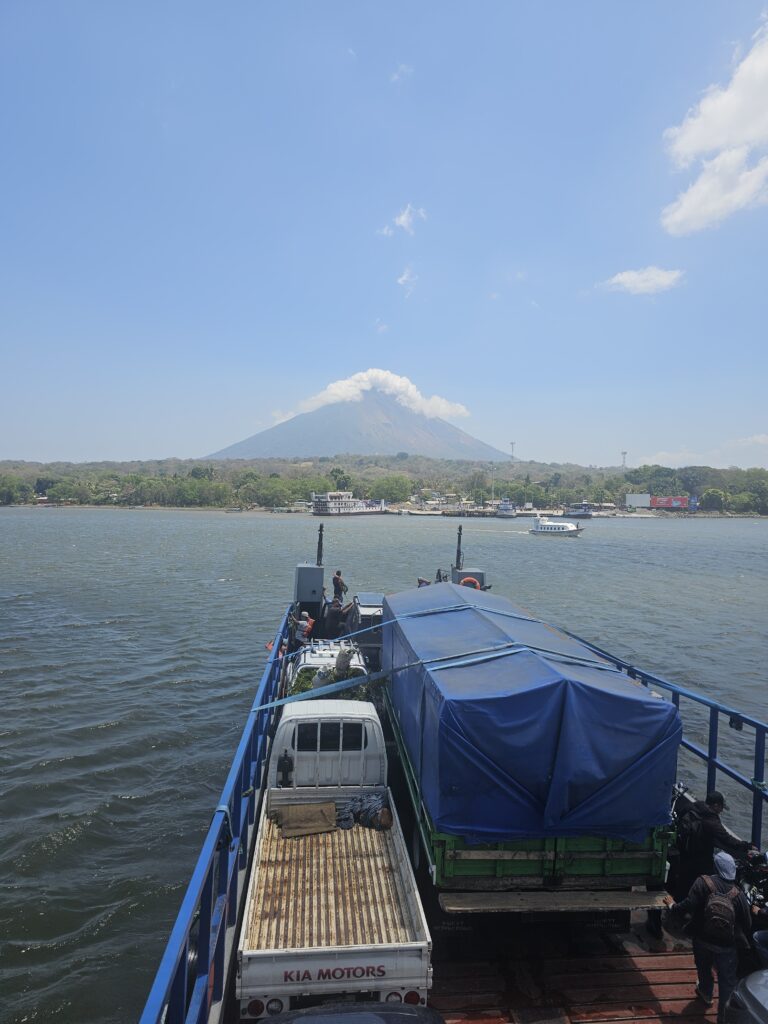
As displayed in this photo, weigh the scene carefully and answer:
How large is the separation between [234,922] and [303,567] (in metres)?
14.5

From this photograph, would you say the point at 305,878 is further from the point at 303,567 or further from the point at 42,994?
the point at 303,567

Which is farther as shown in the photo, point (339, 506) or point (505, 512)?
point (505, 512)

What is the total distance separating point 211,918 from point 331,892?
1.31 m

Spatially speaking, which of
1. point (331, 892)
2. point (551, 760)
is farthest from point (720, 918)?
point (331, 892)

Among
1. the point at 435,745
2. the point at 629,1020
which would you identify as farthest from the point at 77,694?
the point at 629,1020

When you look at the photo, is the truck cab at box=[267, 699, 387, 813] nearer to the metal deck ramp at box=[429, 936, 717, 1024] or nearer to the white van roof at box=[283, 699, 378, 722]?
the white van roof at box=[283, 699, 378, 722]

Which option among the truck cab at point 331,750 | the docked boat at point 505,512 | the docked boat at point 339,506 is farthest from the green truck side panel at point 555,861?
the docked boat at point 505,512

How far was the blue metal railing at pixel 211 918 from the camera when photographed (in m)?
4.55

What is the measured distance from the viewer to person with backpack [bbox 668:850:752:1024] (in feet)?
19.1

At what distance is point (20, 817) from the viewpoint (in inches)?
533

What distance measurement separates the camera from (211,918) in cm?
581

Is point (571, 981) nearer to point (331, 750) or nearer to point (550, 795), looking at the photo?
point (550, 795)

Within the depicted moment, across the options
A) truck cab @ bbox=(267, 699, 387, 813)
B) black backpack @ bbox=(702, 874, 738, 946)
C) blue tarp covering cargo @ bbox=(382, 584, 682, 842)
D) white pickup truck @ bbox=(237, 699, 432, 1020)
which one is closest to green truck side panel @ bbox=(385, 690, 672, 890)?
blue tarp covering cargo @ bbox=(382, 584, 682, 842)

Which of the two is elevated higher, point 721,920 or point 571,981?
point 721,920
